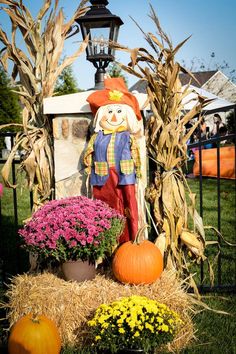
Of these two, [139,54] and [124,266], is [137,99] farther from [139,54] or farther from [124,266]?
[124,266]

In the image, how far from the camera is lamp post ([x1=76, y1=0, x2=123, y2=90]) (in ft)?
14.2

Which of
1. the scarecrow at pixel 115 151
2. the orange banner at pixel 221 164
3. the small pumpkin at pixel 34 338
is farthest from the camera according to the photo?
the orange banner at pixel 221 164

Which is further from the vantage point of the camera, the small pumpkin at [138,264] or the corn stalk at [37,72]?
the corn stalk at [37,72]

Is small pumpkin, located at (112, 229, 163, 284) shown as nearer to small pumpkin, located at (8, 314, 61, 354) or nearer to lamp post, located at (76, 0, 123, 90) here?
small pumpkin, located at (8, 314, 61, 354)

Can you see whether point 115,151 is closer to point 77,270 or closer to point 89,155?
point 89,155

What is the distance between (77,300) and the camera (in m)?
3.56

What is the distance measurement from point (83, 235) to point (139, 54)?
1.55 meters

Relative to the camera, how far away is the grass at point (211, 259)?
3.67 m

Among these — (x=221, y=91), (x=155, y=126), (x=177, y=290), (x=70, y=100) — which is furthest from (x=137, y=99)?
(x=221, y=91)

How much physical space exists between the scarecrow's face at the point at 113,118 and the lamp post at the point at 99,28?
0.45 metres

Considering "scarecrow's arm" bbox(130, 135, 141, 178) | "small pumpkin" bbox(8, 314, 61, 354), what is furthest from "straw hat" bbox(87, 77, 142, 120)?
"small pumpkin" bbox(8, 314, 61, 354)

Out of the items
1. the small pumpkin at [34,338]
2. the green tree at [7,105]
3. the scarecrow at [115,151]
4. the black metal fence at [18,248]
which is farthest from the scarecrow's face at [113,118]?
the green tree at [7,105]

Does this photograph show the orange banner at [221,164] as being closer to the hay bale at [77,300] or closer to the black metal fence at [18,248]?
the black metal fence at [18,248]

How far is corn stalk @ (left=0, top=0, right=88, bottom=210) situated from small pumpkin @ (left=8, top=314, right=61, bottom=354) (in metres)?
1.34
